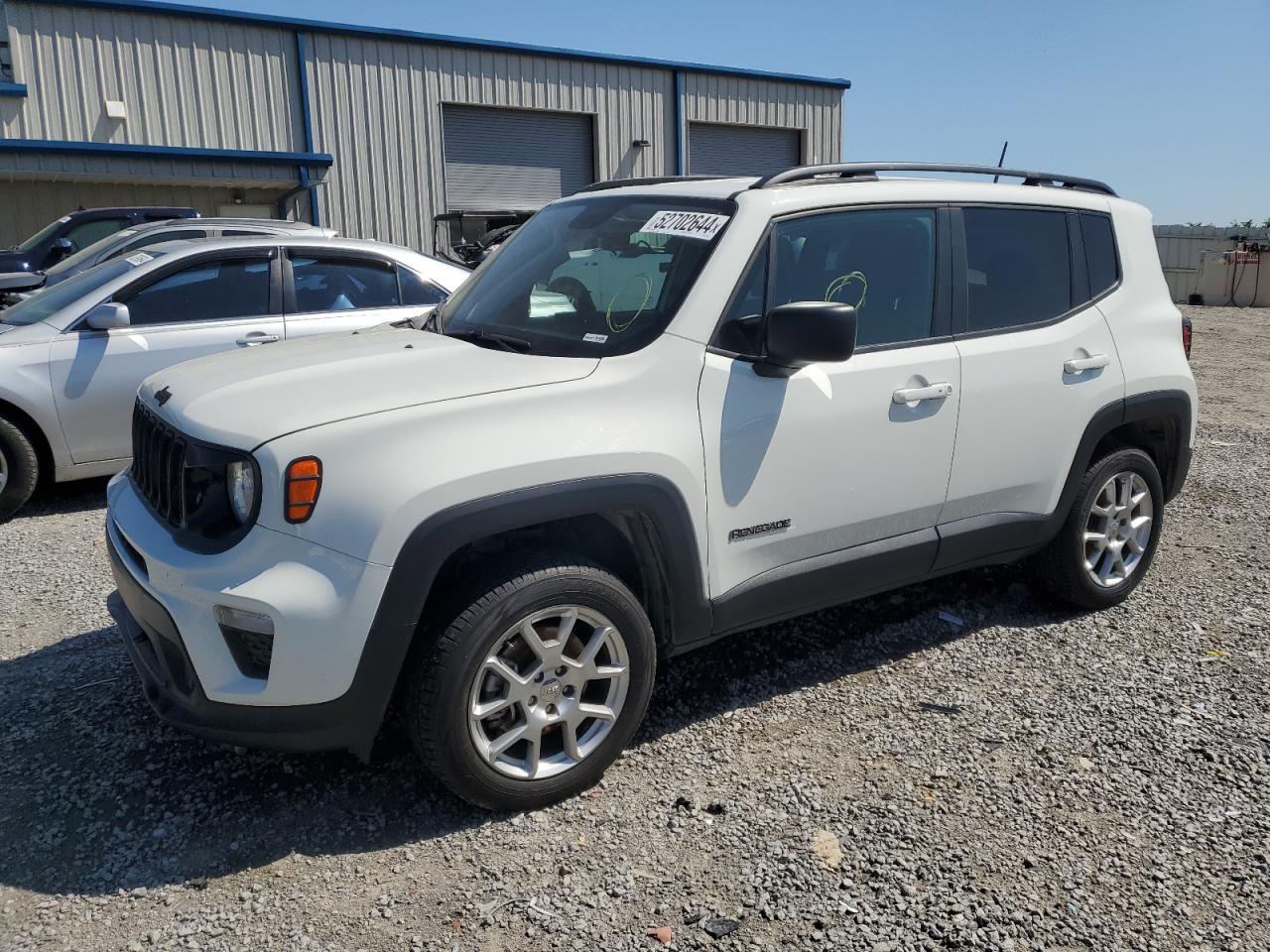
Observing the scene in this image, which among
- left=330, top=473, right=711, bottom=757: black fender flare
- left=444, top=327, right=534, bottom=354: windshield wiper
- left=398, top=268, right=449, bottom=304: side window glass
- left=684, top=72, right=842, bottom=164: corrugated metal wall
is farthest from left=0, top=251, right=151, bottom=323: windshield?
left=684, top=72, right=842, bottom=164: corrugated metal wall

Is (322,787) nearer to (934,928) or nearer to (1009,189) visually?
(934,928)

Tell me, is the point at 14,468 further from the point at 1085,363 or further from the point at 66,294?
the point at 1085,363

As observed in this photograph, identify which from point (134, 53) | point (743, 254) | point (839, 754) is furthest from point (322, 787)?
point (134, 53)

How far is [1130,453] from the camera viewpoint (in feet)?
14.9

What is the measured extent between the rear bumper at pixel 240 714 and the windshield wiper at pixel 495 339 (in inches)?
48.2

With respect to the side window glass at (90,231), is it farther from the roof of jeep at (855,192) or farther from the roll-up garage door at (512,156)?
the roof of jeep at (855,192)

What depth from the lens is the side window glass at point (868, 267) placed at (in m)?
3.57

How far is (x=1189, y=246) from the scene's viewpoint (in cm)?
2666

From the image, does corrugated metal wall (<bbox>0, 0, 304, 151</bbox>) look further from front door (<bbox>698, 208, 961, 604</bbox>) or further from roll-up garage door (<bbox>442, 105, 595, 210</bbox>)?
front door (<bbox>698, 208, 961, 604</bbox>)

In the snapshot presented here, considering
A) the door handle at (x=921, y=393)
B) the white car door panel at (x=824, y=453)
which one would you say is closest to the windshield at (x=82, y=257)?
the white car door panel at (x=824, y=453)

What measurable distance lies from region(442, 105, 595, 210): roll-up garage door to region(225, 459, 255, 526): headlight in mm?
18706

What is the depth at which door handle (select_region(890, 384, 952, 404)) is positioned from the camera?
12.1 feet

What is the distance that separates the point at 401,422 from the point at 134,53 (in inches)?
712

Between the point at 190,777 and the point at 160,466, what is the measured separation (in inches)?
39.6
